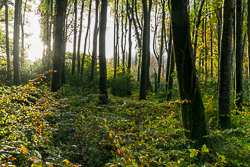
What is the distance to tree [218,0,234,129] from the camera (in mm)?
4281

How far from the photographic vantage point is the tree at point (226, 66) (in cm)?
428

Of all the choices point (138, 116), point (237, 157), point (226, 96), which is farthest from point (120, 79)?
point (237, 157)

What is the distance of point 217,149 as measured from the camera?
11.0ft

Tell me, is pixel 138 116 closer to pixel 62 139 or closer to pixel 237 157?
pixel 62 139

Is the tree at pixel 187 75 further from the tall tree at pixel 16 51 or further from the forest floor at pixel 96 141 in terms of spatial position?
the tall tree at pixel 16 51

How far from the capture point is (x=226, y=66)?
14.1 feet

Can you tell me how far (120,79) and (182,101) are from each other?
1082cm

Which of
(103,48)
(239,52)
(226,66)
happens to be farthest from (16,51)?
(239,52)

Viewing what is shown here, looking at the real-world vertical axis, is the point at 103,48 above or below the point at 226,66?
above

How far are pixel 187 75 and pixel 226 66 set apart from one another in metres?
1.94

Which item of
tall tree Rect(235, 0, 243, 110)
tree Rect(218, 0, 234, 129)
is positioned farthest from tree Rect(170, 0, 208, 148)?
tall tree Rect(235, 0, 243, 110)

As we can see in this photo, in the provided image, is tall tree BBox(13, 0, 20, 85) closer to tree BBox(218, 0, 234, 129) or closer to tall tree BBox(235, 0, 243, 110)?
tree BBox(218, 0, 234, 129)

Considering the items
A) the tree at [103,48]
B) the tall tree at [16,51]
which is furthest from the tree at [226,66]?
the tall tree at [16,51]

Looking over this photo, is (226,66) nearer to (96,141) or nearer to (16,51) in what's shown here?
(96,141)
